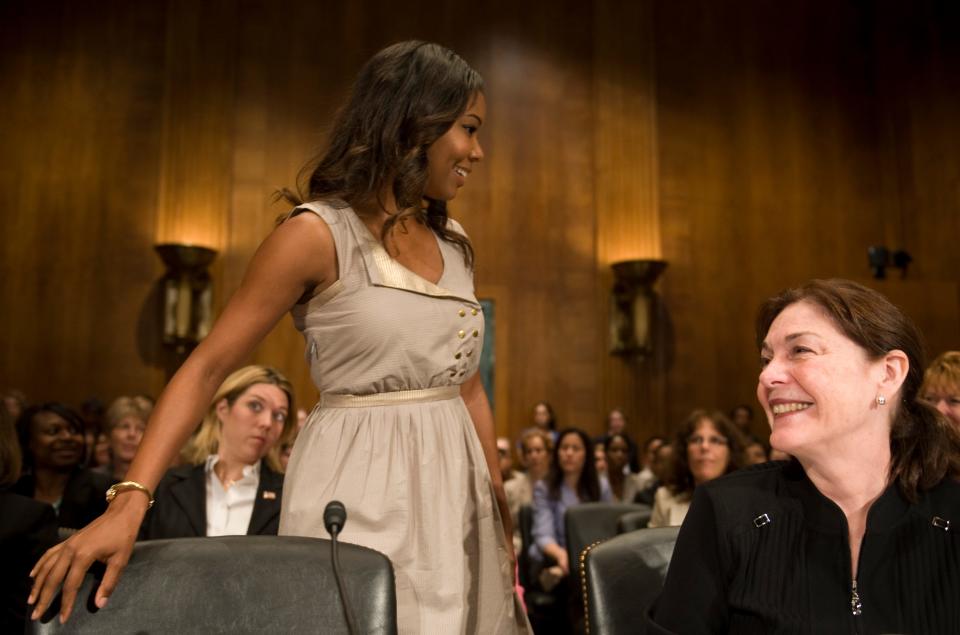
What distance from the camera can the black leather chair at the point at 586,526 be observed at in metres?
4.13

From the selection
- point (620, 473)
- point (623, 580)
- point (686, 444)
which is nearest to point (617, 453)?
point (620, 473)

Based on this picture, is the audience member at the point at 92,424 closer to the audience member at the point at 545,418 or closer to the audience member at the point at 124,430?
the audience member at the point at 124,430

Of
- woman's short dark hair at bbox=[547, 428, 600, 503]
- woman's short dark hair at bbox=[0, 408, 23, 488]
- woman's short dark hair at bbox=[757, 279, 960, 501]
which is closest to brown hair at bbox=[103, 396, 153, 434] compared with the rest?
woman's short dark hair at bbox=[0, 408, 23, 488]

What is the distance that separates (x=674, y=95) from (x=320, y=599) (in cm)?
992

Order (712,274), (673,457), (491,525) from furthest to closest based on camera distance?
(712,274)
(673,457)
(491,525)

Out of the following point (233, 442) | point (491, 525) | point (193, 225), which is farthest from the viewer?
point (193, 225)

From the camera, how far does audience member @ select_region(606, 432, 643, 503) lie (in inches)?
264

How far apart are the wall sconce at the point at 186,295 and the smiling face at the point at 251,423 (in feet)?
19.3

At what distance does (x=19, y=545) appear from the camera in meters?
2.43

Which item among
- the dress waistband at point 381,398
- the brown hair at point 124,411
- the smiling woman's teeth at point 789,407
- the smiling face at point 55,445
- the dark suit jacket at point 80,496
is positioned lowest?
the dark suit jacket at point 80,496

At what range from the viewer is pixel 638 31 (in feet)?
33.9

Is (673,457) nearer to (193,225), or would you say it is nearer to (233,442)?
(233,442)

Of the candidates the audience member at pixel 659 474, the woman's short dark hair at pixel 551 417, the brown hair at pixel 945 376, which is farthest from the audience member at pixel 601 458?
the brown hair at pixel 945 376

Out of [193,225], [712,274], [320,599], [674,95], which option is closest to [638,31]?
[674,95]
